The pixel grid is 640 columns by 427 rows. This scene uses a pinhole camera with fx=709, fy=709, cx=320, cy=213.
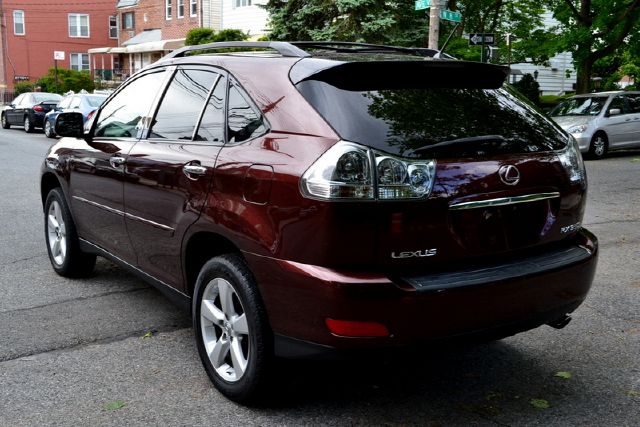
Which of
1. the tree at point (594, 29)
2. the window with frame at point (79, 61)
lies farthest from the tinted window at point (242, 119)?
the window with frame at point (79, 61)

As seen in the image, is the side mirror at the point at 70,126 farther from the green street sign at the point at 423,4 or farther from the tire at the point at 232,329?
the green street sign at the point at 423,4

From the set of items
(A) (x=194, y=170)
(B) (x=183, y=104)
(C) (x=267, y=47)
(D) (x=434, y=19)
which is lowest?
(A) (x=194, y=170)

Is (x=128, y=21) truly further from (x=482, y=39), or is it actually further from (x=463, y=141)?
(x=463, y=141)

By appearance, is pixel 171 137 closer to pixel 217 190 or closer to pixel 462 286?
pixel 217 190

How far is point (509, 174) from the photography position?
327 centimetres

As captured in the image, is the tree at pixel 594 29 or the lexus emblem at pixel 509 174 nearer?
the lexus emblem at pixel 509 174

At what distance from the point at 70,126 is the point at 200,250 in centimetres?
212

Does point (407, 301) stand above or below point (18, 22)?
below

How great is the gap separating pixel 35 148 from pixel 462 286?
60.2 ft

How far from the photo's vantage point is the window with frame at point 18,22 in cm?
5247

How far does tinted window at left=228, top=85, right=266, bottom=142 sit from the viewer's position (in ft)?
11.5

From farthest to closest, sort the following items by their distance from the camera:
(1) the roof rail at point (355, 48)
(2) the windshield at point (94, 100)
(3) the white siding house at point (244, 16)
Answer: (3) the white siding house at point (244, 16), (2) the windshield at point (94, 100), (1) the roof rail at point (355, 48)

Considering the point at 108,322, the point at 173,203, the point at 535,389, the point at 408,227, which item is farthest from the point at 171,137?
the point at 535,389

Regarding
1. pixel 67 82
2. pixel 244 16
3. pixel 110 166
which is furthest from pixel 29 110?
pixel 110 166
